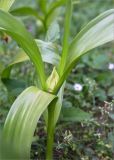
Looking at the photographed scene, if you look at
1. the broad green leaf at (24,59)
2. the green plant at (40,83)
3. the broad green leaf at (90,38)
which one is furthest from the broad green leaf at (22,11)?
the broad green leaf at (90,38)

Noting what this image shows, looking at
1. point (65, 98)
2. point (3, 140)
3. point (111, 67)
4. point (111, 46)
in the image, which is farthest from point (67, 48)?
point (111, 46)

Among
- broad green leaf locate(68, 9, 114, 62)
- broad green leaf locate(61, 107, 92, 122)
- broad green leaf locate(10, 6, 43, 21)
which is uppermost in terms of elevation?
broad green leaf locate(10, 6, 43, 21)

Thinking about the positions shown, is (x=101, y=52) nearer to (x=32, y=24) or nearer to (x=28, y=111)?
(x=32, y=24)

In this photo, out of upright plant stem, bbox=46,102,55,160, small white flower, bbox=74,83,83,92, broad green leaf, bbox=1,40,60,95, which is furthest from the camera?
small white flower, bbox=74,83,83,92

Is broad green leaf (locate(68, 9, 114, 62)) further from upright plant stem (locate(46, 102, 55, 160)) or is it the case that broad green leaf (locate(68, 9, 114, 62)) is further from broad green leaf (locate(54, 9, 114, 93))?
upright plant stem (locate(46, 102, 55, 160))

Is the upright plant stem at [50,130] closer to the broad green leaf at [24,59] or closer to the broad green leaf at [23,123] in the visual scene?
the broad green leaf at [23,123]

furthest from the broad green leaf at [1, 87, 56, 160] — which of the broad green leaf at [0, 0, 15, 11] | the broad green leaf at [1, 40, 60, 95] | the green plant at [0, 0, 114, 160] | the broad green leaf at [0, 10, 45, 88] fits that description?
the broad green leaf at [0, 0, 15, 11]

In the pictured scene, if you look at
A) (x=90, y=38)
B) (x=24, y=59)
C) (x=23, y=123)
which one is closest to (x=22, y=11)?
(x=24, y=59)
